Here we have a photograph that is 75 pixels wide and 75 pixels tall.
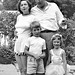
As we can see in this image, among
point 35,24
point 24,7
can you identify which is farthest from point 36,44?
point 24,7

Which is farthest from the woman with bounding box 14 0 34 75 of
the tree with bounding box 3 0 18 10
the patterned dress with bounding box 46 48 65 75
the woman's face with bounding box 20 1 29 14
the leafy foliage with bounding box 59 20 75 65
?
the tree with bounding box 3 0 18 10

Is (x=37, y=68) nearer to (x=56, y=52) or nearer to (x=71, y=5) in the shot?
(x=56, y=52)

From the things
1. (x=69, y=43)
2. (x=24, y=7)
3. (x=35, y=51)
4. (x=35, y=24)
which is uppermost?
(x=24, y=7)

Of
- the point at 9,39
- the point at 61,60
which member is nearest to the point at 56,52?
the point at 61,60

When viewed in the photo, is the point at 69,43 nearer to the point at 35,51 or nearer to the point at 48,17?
the point at 48,17

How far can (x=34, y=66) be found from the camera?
3.65 meters

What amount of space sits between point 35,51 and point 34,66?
0.21 m

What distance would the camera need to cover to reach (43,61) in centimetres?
390

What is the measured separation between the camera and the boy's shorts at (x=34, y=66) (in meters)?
3.66

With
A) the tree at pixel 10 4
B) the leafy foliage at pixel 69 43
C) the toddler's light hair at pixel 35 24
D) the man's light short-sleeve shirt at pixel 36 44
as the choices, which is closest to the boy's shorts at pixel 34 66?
the man's light short-sleeve shirt at pixel 36 44

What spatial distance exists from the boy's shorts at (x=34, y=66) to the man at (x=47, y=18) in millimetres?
265

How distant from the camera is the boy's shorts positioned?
366 centimetres

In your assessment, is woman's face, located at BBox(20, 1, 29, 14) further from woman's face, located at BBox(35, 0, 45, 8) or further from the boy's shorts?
the boy's shorts

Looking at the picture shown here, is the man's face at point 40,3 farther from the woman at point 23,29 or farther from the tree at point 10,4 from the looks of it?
the tree at point 10,4
